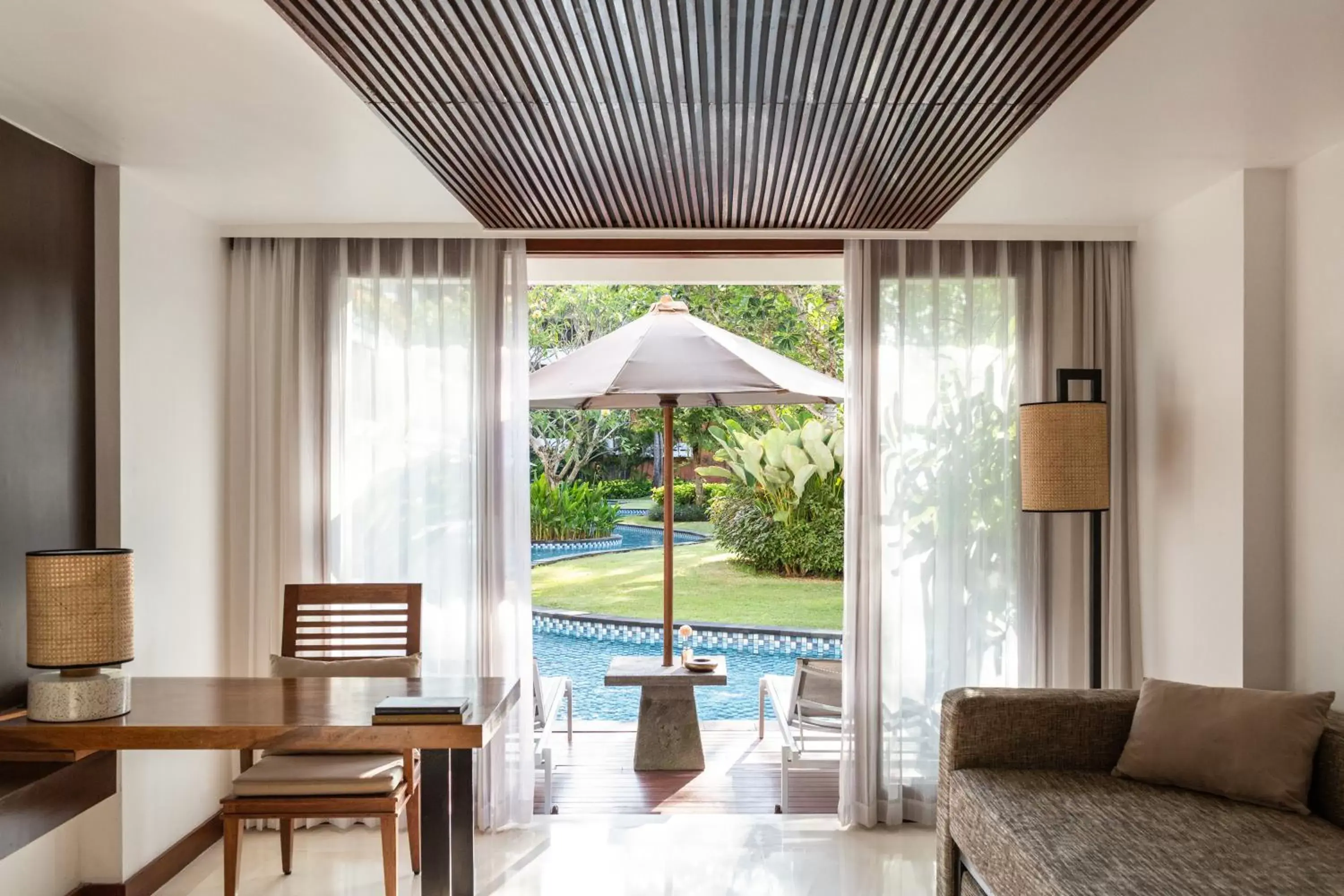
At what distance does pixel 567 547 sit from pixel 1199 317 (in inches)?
379

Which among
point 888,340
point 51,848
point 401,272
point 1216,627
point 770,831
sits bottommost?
point 770,831

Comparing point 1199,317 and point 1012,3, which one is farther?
point 1199,317

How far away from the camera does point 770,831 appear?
405 cm

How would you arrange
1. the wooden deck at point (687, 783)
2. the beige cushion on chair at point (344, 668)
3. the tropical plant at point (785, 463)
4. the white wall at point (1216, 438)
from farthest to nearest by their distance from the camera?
the tropical plant at point (785, 463) < the wooden deck at point (687, 783) < the beige cushion on chair at point (344, 668) < the white wall at point (1216, 438)

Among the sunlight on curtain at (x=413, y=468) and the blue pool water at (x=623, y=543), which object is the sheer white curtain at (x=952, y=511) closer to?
the sunlight on curtain at (x=413, y=468)

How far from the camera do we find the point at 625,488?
1322cm

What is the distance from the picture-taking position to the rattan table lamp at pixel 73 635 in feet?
A: 8.64

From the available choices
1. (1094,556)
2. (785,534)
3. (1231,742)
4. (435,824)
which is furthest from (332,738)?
(785,534)

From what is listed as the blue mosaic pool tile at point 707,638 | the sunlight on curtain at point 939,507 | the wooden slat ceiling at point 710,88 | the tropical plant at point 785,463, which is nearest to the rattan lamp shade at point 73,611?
the wooden slat ceiling at point 710,88

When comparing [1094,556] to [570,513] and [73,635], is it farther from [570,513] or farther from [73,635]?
[570,513]

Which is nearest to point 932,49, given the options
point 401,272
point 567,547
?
point 401,272

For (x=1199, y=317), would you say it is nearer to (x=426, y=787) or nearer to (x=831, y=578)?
(x=426, y=787)

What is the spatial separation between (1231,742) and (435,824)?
2.19 m

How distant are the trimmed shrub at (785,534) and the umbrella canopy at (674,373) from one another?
5.99 meters
